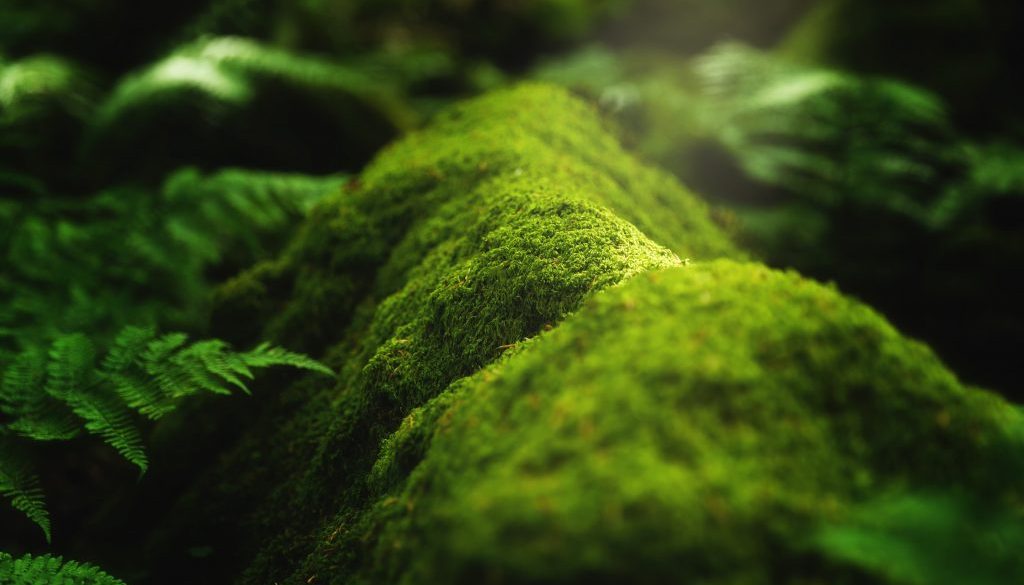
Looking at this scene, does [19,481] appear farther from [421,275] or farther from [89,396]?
[421,275]

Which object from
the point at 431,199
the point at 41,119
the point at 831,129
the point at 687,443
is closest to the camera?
the point at 687,443

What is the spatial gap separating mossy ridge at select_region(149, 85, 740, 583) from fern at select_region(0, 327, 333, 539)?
0.27 meters

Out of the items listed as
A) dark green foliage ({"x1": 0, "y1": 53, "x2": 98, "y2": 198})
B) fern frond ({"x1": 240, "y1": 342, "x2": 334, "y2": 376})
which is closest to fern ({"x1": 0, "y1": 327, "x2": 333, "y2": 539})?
fern frond ({"x1": 240, "y1": 342, "x2": 334, "y2": 376})

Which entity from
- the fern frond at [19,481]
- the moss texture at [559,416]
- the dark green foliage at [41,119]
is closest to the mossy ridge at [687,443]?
the moss texture at [559,416]

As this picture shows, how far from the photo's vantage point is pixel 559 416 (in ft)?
4.20

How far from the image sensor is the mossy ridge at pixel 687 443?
1.06 meters

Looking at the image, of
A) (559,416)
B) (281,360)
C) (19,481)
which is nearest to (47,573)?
(19,481)

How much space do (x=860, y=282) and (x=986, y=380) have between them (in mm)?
1011

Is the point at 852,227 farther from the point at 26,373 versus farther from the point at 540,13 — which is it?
the point at 26,373

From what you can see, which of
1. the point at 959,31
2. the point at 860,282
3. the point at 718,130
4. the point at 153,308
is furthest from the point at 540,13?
the point at 153,308

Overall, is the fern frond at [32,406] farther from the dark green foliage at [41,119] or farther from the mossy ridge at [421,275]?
the dark green foliage at [41,119]

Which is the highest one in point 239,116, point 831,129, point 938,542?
point 831,129

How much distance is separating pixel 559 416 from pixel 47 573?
1.88 meters

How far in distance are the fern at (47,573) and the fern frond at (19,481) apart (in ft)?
0.49
